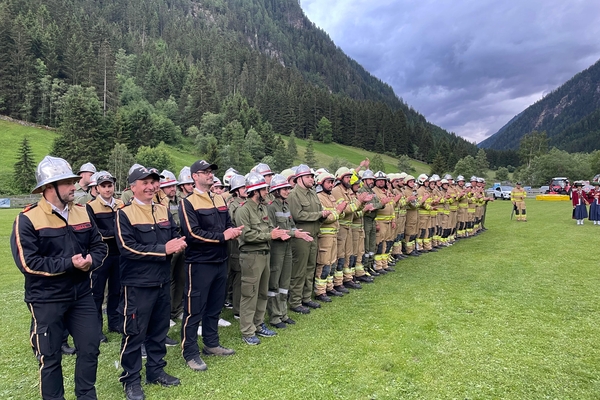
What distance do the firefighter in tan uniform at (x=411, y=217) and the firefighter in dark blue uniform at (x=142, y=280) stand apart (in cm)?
924

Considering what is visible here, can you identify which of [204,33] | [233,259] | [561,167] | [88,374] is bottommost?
[88,374]

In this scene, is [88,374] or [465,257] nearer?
[88,374]

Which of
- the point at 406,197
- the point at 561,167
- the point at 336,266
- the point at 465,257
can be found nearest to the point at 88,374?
the point at 336,266

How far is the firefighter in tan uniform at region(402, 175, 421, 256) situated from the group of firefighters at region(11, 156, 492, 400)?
2148 millimetres

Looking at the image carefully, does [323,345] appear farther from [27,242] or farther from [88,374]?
[27,242]

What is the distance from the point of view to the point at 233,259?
22.8 feet

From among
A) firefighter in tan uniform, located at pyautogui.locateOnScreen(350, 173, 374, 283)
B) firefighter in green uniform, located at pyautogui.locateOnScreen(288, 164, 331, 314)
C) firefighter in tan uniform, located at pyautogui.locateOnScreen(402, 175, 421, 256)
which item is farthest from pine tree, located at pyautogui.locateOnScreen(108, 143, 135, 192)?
firefighter in green uniform, located at pyautogui.locateOnScreen(288, 164, 331, 314)

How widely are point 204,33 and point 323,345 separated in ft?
493

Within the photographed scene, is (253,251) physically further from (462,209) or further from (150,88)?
(150,88)

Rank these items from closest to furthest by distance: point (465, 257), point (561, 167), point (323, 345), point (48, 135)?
point (323, 345) < point (465, 257) < point (48, 135) < point (561, 167)

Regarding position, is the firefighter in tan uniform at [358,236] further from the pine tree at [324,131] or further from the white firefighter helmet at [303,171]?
the pine tree at [324,131]

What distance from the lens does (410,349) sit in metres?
5.29

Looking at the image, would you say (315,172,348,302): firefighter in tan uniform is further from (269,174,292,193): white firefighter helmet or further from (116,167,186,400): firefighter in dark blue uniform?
(116,167,186,400): firefighter in dark blue uniform

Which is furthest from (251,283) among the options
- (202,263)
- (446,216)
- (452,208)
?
(452,208)
